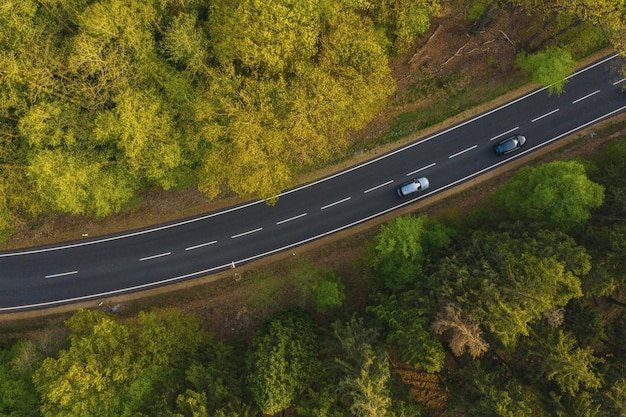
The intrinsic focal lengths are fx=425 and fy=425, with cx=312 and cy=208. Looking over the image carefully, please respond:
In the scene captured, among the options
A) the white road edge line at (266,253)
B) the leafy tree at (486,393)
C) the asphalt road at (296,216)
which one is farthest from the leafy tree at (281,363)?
the leafy tree at (486,393)

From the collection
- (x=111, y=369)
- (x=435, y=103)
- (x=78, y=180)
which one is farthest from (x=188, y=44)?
(x=435, y=103)

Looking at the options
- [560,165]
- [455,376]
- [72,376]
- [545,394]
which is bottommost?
[545,394]

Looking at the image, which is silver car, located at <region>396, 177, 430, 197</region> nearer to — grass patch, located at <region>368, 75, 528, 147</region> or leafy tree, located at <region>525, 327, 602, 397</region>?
grass patch, located at <region>368, 75, 528, 147</region>

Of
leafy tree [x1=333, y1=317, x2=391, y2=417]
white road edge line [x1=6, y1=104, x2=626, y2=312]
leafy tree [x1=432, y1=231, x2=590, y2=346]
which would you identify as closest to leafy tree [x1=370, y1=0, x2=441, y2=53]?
white road edge line [x1=6, y1=104, x2=626, y2=312]

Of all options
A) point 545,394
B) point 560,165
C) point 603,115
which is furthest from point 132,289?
point 603,115

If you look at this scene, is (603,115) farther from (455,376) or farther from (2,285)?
(2,285)

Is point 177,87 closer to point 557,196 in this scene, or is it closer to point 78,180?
point 78,180
